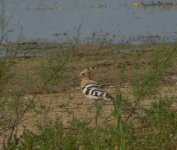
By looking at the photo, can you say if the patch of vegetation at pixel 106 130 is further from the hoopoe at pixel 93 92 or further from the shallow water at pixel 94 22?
the shallow water at pixel 94 22

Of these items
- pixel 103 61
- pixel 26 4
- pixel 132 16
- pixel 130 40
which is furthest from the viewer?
pixel 26 4

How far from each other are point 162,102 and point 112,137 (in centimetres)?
186

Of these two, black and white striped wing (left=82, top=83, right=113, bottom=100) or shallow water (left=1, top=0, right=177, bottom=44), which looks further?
shallow water (left=1, top=0, right=177, bottom=44)

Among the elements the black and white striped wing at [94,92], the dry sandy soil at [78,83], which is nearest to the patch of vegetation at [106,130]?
the dry sandy soil at [78,83]

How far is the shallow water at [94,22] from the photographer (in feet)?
67.9

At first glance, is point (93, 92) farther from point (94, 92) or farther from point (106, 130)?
point (106, 130)

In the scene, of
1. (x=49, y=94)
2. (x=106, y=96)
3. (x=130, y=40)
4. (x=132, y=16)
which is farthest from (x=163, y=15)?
(x=106, y=96)

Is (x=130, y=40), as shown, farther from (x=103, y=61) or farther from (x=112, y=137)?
(x=112, y=137)

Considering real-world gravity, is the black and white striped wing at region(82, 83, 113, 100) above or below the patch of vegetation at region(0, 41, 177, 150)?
above

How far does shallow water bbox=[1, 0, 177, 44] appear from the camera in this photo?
2069 cm

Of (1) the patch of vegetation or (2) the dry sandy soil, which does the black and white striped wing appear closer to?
(2) the dry sandy soil

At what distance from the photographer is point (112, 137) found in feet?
21.3

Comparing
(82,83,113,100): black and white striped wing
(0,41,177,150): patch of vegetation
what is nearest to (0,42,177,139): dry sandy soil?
(82,83,113,100): black and white striped wing

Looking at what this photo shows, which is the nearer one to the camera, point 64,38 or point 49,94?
point 49,94
